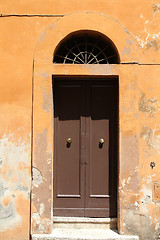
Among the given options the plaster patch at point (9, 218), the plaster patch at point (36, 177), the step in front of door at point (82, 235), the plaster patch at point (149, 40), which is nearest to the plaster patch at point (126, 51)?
the plaster patch at point (149, 40)

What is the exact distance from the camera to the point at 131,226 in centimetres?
471

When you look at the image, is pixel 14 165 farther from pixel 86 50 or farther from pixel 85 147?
pixel 86 50

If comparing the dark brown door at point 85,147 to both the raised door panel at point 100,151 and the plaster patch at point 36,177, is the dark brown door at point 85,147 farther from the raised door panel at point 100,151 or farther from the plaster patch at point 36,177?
the plaster patch at point 36,177

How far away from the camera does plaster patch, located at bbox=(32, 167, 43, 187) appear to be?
479 cm

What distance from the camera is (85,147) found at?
509 centimetres

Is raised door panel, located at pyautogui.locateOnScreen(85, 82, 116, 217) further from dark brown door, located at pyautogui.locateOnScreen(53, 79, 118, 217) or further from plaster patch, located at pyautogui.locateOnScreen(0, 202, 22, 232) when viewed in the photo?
plaster patch, located at pyautogui.locateOnScreen(0, 202, 22, 232)

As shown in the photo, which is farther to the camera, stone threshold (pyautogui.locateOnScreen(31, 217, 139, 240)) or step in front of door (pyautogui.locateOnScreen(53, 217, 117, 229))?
step in front of door (pyautogui.locateOnScreen(53, 217, 117, 229))

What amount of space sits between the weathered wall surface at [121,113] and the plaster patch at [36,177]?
0.02 m

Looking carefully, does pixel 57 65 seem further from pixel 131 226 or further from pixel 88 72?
pixel 131 226

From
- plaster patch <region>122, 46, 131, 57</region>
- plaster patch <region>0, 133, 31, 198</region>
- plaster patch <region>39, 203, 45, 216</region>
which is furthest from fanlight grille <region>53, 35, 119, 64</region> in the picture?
plaster patch <region>39, 203, 45, 216</region>

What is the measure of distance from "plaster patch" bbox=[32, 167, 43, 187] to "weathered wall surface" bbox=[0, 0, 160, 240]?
0.05ft

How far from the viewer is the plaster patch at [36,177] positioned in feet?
15.7

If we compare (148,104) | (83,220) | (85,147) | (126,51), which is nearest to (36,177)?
(85,147)

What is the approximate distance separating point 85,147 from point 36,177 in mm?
954
